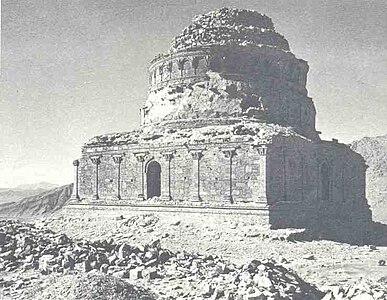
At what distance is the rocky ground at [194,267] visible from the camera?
13.3m

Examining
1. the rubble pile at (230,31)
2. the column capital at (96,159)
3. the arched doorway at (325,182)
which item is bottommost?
the arched doorway at (325,182)

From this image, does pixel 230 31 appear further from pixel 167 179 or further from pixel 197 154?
pixel 167 179

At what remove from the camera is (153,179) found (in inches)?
1177

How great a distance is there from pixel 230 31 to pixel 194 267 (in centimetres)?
2118

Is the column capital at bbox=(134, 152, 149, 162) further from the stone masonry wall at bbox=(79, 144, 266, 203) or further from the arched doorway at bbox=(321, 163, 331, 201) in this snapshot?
the arched doorway at bbox=(321, 163, 331, 201)

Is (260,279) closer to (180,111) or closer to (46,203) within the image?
(180,111)

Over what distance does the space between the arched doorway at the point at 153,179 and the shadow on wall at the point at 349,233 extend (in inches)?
354

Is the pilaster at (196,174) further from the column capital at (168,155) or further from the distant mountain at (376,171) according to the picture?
the distant mountain at (376,171)

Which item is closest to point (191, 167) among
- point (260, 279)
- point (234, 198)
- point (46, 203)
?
point (234, 198)

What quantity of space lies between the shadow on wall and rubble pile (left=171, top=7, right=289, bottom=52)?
1249 centimetres

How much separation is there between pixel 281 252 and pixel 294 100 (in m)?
16.0

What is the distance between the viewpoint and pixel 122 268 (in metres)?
15.6

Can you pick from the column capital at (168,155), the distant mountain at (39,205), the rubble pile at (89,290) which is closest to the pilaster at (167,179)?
the column capital at (168,155)

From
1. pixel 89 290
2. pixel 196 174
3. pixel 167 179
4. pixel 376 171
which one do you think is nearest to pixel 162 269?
pixel 89 290
